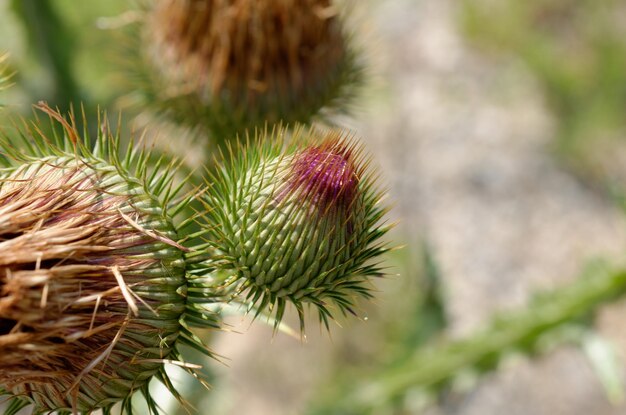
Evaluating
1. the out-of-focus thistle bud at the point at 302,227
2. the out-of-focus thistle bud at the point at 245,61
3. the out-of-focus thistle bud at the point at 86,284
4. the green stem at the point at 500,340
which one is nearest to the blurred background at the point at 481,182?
the green stem at the point at 500,340

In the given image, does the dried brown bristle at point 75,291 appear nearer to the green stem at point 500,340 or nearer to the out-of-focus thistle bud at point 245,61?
the out-of-focus thistle bud at point 245,61

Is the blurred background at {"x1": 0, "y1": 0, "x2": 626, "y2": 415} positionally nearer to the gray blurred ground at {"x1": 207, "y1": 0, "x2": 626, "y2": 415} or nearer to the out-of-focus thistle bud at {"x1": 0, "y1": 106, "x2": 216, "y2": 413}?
the gray blurred ground at {"x1": 207, "y1": 0, "x2": 626, "y2": 415}

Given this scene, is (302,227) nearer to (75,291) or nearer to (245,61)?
(75,291)

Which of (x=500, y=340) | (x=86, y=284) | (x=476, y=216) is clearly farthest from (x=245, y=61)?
(x=476, y=216)

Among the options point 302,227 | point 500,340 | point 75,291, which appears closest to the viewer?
point 75,291

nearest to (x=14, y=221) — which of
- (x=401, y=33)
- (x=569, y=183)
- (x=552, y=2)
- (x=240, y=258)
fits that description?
(x=240, y=258)

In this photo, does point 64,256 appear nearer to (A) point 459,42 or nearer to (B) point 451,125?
(B) point 451,125
